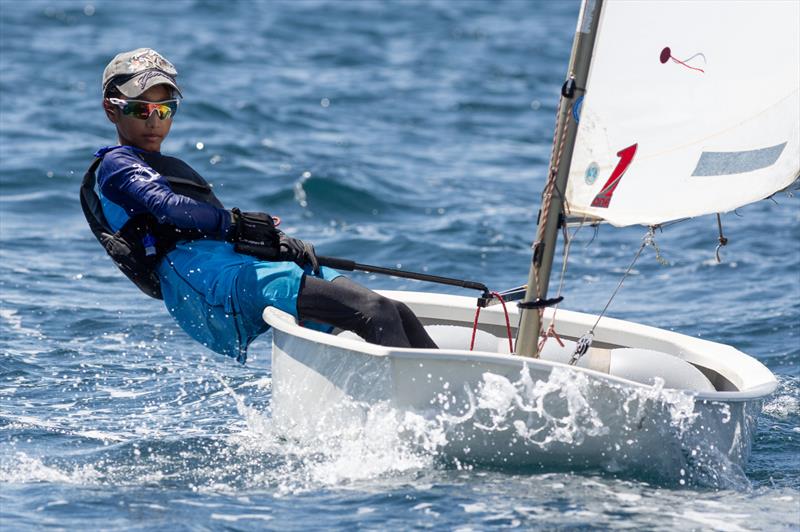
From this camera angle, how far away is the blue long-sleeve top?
415 cm

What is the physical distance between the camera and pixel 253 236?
4.27 meters

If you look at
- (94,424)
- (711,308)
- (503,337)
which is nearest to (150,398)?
(94,424)

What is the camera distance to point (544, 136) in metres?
12.4

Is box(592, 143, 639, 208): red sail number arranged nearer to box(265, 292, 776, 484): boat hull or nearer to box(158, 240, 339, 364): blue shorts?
box(265, 292, 776, 484): boat hull

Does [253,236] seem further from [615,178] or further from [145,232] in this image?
[615,178]

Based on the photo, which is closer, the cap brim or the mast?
the mast

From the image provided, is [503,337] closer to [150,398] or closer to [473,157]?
[150,398]

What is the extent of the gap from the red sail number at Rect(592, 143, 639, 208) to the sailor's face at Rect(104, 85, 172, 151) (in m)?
1.50

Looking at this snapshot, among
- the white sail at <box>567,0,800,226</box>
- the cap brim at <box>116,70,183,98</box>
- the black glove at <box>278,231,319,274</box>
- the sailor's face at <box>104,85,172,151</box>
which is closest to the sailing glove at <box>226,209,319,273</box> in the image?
the black glove at <box>278,231,319,274</box>

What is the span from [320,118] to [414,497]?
8.86 meters

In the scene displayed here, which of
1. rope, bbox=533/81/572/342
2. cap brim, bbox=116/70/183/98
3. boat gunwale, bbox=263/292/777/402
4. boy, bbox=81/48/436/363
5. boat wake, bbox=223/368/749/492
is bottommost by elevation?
boat wake, bbox=223/368/749/492

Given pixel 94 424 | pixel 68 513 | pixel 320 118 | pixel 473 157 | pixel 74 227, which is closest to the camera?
pixel 68 513

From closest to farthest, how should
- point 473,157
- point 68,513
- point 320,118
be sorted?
point 68,513 → point 473,157 → point 320,118

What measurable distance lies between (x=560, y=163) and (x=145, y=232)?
1.41m
